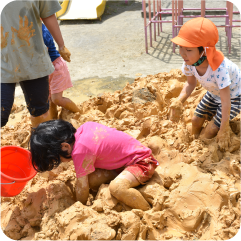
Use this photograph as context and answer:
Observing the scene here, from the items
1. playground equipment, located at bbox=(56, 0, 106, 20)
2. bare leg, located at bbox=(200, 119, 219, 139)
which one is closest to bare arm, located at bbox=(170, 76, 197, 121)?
bare leg, located at bbox=(200, 119, 219, 139)

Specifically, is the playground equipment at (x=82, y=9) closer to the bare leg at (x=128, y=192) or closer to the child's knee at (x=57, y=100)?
the child's knee at (x=57, y=100)

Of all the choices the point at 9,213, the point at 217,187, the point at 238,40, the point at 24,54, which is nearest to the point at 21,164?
the point at 9,213

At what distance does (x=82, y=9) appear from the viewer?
7.66 metres

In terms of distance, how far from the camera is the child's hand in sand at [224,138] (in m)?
2.12

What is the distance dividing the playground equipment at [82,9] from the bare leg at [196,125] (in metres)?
5.61

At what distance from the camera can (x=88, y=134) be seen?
2.00 meters

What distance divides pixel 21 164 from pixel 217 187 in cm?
150

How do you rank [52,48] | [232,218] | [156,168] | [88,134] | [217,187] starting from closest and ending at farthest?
[232,218]
[217,187]
[88,134]
[156,168]
[52,48]

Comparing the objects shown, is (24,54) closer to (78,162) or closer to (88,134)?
(88,134)

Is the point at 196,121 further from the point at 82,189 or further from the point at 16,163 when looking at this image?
the point at 16,163

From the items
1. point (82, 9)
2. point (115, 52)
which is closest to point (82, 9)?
point (82, 9)

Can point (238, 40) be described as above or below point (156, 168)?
below

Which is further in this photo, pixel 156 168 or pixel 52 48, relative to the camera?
pixel 52 48

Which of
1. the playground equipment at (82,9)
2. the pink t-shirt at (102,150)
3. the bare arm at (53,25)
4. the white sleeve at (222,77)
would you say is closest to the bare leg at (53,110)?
the bare arm at (53,25)
